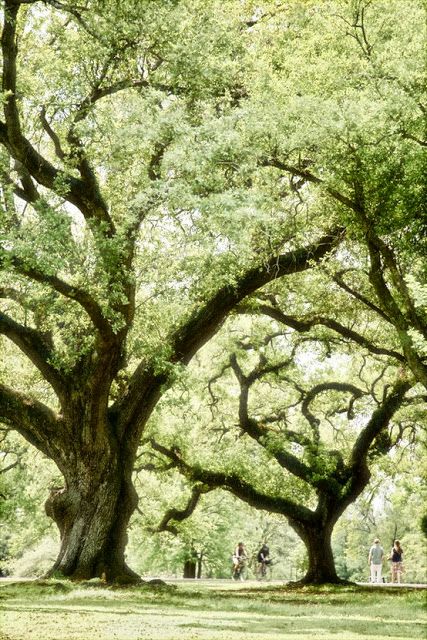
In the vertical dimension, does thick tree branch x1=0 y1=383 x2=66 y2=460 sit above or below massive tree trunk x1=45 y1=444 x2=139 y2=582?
above

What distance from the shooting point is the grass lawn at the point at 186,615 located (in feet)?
25.2

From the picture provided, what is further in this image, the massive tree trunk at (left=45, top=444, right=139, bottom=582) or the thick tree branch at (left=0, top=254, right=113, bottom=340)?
the massive tree trunk at (left=45, top=444, right=139, bottom=582)

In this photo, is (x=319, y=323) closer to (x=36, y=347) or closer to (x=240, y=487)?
(x=240, y=487)

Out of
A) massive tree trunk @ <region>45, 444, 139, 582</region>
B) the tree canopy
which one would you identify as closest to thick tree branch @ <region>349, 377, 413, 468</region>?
the tree canopy

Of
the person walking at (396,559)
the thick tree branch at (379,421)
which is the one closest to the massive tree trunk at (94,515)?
the thick tree branch at (379,421)

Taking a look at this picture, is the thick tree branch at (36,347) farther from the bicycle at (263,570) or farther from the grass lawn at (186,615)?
the bicycle at (263,570)

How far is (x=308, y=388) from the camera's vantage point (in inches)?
976

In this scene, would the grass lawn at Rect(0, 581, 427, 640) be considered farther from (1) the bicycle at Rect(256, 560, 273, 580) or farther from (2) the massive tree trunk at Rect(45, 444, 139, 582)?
(1) the bicycle at Rect(256, 560, 273, 580)

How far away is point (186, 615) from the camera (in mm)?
10117

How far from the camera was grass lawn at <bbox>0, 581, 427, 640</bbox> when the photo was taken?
768 centimetres

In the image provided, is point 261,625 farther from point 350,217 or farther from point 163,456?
point 163,456

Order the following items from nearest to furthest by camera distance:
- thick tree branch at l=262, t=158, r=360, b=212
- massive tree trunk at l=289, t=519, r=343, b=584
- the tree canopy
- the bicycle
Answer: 1. the tree canopy
2. thick tree branch at l=262, t=158, r=360, b=212
3. massive tree trunk at l=289, t=519, r=343, b=584
4. the bicycle

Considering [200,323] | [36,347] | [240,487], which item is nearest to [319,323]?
[200,323]

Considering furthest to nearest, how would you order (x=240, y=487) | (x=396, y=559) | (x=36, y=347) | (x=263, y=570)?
(x=263, y=570), (x=396, y=559), (x=240, y=487), (x=36, y=347)
